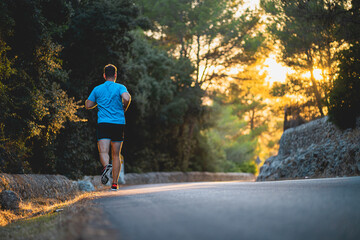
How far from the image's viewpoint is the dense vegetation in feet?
37.7

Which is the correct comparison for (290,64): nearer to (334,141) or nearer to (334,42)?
(334,42)

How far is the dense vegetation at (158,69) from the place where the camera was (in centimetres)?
1149

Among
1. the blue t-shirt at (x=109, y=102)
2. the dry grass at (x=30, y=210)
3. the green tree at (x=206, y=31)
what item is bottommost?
the dry grass at (x=30, y=210)

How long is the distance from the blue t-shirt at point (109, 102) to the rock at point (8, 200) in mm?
2147

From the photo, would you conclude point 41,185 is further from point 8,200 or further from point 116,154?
point 116,154

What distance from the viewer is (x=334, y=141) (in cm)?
1681

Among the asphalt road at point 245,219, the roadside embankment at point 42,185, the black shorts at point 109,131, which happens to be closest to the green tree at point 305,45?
the roadside embankment at point 42,185

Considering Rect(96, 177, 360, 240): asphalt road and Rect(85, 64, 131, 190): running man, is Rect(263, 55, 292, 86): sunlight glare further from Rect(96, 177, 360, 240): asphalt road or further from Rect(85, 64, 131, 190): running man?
Rect(96, 177, 360, 240): asphalt road

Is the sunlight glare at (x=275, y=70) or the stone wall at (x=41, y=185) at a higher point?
the sunlight glare at (x=275, y=70)

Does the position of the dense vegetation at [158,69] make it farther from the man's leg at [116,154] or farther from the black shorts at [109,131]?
the man's leg at [116,154]

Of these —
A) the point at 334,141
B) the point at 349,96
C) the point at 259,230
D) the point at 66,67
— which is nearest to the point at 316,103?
the point at 334,141

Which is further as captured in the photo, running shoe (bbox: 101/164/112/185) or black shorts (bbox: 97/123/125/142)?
black shorts (bbox: 97/123/125/142)

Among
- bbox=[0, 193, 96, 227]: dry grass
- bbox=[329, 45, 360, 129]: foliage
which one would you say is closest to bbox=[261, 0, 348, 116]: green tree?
bbox=[329, 45, 360, 129]: foliage

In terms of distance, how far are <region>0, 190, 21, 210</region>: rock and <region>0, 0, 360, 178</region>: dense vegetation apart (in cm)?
195
